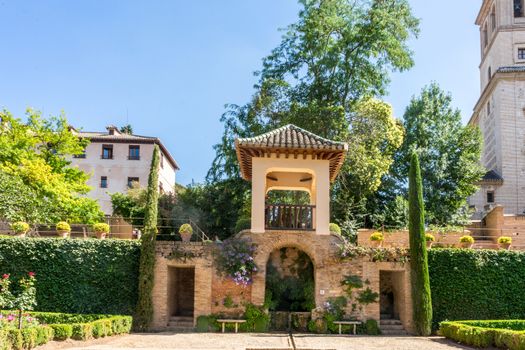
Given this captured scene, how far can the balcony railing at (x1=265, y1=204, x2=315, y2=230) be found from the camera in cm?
2144

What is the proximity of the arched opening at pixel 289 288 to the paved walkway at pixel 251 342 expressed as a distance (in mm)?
1485

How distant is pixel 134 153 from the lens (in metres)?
46.2

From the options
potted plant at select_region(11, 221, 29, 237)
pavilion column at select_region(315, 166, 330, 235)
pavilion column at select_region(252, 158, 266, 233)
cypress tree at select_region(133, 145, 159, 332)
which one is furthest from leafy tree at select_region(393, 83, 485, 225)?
potted plant at select_region(11, 221, 29, 237)

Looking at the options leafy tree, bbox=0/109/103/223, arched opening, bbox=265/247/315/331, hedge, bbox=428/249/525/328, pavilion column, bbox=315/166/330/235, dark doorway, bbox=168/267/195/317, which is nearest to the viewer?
arched opening, bbox=265/247/315/331

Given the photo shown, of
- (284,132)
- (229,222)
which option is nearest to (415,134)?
(229,222)

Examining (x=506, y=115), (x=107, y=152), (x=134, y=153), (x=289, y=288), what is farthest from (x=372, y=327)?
(x=107, y=152)

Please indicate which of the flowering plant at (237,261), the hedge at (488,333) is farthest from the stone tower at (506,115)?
the flowering plant at (237,261)

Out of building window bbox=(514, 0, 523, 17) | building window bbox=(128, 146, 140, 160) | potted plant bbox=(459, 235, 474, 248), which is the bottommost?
potted plant bbox=(459, 235, 474, 248)

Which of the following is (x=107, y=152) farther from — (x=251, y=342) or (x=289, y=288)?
(x=251, y=342)

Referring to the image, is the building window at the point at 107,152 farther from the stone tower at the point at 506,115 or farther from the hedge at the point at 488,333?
the hedge at the point at 488,333

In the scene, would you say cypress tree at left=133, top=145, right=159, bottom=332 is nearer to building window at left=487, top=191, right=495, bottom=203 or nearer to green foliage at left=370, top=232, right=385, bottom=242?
green foliage at left=370, top=232, right=385, bottom=242

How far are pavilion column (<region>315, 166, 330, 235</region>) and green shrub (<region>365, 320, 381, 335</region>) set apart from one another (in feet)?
12.0

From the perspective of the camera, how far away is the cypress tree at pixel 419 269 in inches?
789

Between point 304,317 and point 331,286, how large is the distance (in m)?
1.54
